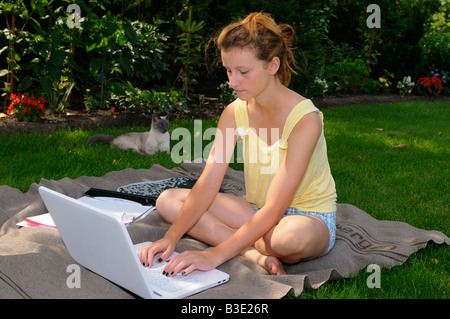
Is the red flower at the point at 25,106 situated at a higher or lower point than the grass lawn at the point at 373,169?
higher

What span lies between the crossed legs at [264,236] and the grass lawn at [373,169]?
21 centimetres

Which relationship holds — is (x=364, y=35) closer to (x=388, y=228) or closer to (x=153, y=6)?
(x=153, y=6)

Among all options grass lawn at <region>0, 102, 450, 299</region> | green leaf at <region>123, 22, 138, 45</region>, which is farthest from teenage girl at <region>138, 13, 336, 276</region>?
green leaf at <region>123, 22, 138, 45</region>

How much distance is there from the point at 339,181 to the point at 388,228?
3.72 ft

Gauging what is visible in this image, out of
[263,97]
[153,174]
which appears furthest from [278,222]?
[153,174]

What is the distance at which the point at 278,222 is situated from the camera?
8.44 feet

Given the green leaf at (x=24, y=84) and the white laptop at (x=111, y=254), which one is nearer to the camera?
the white laptop at (x=111, y=254)

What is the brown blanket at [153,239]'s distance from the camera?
2.06m

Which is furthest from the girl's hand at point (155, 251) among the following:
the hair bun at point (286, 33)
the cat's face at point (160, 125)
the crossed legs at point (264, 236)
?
the cat's face at point (160, 125)

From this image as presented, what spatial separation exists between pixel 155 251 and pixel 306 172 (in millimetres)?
865

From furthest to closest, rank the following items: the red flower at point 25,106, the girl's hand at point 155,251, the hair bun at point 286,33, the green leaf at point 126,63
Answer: the green leaf at point 126,63, the red flower at point 25,106, the hair bun at point 286,33, the girl's hand at point 155,251

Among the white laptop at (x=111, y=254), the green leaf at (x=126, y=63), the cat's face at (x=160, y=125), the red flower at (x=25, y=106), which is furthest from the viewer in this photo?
the green leaf at (x=126, y=63)

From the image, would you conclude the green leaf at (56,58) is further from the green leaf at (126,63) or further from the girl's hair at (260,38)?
the girl's hair at (260,38)

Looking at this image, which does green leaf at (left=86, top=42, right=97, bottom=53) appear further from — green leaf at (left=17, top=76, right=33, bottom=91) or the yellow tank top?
the yellow tank top
